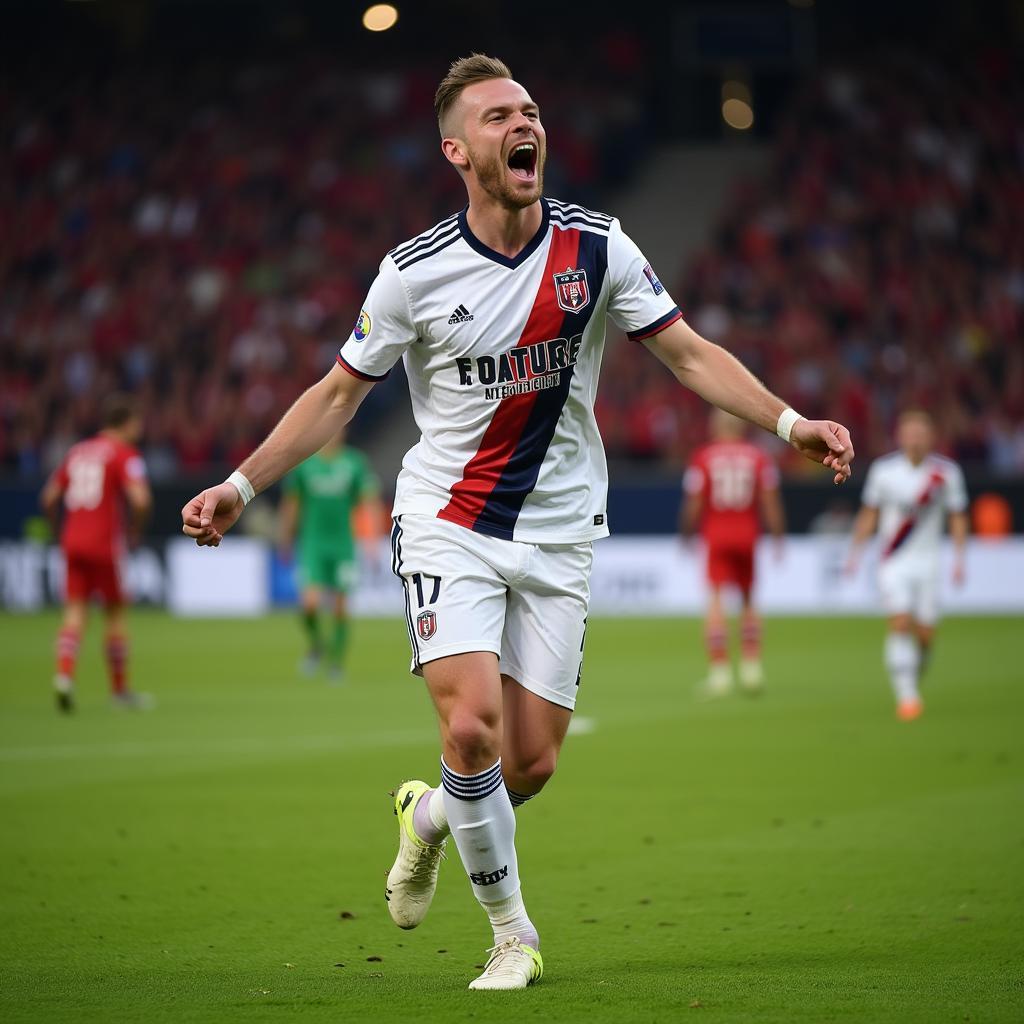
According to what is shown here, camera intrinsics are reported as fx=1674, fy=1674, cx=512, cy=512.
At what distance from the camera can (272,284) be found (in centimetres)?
3136

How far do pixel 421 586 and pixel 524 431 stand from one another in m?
0.58

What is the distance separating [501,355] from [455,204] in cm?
2739

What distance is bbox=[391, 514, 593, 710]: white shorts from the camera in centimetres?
507

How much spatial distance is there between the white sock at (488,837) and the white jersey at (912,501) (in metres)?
8.82

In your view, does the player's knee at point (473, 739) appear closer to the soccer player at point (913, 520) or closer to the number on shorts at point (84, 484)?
the soccer player at point (913, 520)

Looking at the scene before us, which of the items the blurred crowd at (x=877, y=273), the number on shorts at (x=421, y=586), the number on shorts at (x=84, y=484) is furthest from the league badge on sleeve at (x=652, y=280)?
the blurred crowd at (x=877, y=273)

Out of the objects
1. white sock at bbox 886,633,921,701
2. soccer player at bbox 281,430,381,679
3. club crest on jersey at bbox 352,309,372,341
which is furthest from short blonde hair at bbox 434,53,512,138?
soccer player at bbox 281,430,381,679

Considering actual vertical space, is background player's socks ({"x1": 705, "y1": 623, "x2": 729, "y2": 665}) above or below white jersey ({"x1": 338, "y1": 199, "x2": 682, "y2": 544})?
below

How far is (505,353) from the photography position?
517 centimetres

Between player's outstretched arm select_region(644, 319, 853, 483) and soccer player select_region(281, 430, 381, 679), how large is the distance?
11.3 meters

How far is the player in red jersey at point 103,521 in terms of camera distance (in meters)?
13.9

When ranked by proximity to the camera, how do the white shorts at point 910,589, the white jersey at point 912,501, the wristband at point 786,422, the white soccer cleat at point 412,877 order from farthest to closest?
the white jersey at point 912,501 < the white shorts at point 910,589 < the white soccer cleat at point 412,877 < the wristband at point 786,422

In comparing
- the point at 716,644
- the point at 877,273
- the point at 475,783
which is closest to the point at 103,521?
the point at 716,644

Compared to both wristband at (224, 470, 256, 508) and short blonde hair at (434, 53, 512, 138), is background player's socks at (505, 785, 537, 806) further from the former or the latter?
short blonde hair at (434, 53, 512, 138)
